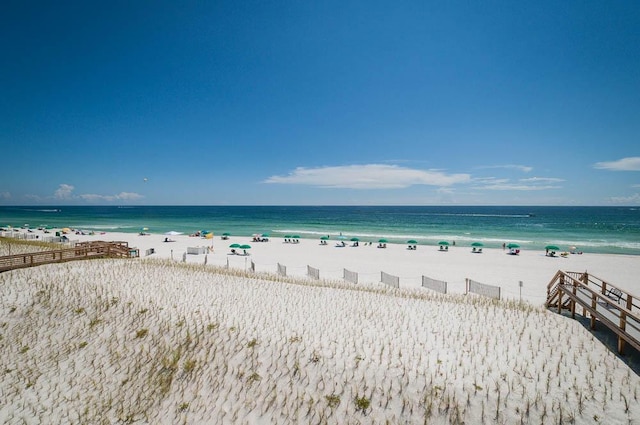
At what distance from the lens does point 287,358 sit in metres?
8.59

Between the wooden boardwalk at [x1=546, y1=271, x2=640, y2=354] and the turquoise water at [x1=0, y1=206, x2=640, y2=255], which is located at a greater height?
the wooden boardwalk at [x1=546, y1=271, x2=640, y2=354]

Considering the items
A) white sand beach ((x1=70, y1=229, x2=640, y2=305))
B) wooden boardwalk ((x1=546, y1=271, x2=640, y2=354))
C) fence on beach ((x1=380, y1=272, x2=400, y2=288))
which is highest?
wooden boardwalk ((x1=546, y1=271, x2=640, y2=354))

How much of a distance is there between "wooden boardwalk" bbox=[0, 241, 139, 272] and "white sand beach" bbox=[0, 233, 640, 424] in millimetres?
1369

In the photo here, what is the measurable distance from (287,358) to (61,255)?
1807 cm

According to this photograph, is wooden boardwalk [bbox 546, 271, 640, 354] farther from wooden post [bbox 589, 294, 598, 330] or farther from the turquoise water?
the turquoise water

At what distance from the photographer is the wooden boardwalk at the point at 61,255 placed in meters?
16.6

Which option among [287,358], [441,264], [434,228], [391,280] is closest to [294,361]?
[287,358]

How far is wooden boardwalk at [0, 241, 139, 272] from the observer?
16.6 meters

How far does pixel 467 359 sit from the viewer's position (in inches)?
336

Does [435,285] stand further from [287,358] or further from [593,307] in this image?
[287,358]

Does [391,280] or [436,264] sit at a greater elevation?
[391,280]

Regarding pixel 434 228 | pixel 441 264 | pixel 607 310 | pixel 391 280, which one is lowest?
pixel 441 264

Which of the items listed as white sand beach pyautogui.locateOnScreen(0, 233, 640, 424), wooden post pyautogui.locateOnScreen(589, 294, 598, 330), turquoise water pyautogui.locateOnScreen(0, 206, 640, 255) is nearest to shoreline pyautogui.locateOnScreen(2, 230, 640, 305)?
wooden post pyautogui.locateOnScreen(589, 294, 598, 330)

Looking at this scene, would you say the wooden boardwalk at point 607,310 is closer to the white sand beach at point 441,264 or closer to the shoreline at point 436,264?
the shoreline at point 436,264
